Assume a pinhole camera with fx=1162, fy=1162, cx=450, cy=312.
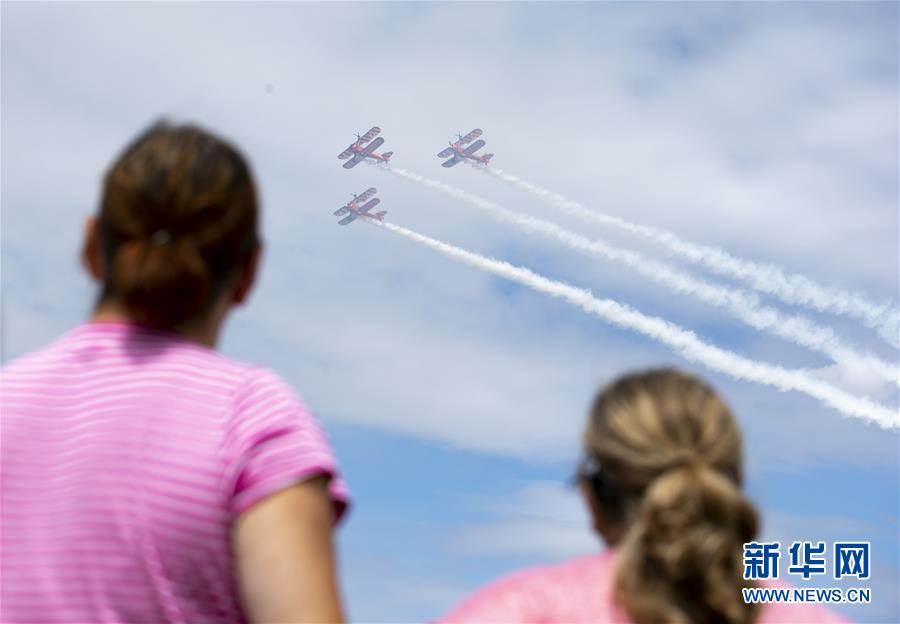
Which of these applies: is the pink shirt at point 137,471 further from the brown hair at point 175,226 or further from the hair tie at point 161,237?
the hair tie at point 161,237

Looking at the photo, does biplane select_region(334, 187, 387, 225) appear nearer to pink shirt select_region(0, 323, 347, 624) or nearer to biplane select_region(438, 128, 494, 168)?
biplane select_region(438, 128, 494, 168)

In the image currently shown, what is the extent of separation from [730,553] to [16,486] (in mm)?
2584

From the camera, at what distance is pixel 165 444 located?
3.88 metres

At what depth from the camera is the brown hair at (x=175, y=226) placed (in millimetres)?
3994

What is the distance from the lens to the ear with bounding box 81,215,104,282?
425cm

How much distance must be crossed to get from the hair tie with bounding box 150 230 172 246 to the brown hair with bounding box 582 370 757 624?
1.76 m

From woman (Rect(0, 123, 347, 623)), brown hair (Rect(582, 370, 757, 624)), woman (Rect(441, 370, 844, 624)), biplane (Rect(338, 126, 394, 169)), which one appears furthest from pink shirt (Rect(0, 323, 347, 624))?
biplane (Rect(338, 126, 394, 169))

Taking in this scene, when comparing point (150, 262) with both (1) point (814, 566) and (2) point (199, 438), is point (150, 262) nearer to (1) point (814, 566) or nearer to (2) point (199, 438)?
(2) point (199, 438)

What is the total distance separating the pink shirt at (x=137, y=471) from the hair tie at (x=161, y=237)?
37cm

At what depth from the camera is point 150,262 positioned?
400 centimetres

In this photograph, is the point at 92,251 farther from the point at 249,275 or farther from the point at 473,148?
the point at 473,148

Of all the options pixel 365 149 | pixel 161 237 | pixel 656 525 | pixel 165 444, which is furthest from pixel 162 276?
pixel 365 149

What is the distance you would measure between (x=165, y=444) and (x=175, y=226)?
74cm

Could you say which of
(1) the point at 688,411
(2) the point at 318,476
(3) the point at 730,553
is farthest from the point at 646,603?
(2) the point at 318,476
